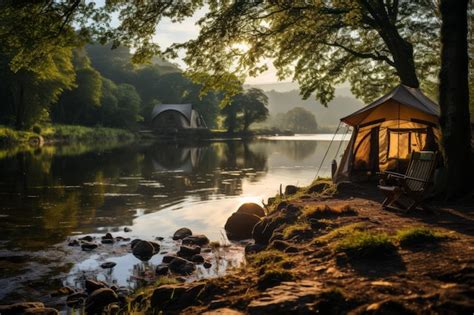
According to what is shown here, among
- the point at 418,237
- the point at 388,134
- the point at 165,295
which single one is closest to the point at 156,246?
the point at 165,295

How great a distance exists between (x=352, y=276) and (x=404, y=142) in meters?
14.1

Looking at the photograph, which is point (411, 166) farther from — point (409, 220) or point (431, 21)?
point (431, 21)

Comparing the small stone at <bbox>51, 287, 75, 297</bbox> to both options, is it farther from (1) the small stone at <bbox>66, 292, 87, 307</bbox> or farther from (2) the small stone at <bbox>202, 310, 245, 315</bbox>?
(2) the small stone at <bbox>202, 310, 245, 315</bbox>

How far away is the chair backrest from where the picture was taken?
10.3 meters

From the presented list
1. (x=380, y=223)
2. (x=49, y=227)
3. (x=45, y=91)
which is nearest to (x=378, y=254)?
(x=380, y=223)

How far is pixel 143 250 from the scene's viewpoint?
34.8ft

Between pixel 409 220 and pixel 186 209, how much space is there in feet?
30.4

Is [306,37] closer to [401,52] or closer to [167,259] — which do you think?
[401,52]

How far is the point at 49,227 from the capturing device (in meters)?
12.9

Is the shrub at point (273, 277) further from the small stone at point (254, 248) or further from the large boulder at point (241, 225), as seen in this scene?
the large boulder at point (241, 225)

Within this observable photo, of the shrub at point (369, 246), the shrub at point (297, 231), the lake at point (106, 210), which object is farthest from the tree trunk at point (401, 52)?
the shrub at point (369, 246)

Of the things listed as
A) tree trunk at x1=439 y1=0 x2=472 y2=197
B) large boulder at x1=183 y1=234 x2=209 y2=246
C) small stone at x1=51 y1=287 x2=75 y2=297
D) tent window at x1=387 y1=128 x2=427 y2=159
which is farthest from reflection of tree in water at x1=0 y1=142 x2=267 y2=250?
tree trunk at x1=439 y1=0 x2=472 y2=197

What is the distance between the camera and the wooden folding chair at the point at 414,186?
9.98m

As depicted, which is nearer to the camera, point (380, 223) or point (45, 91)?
point (380, 223)
